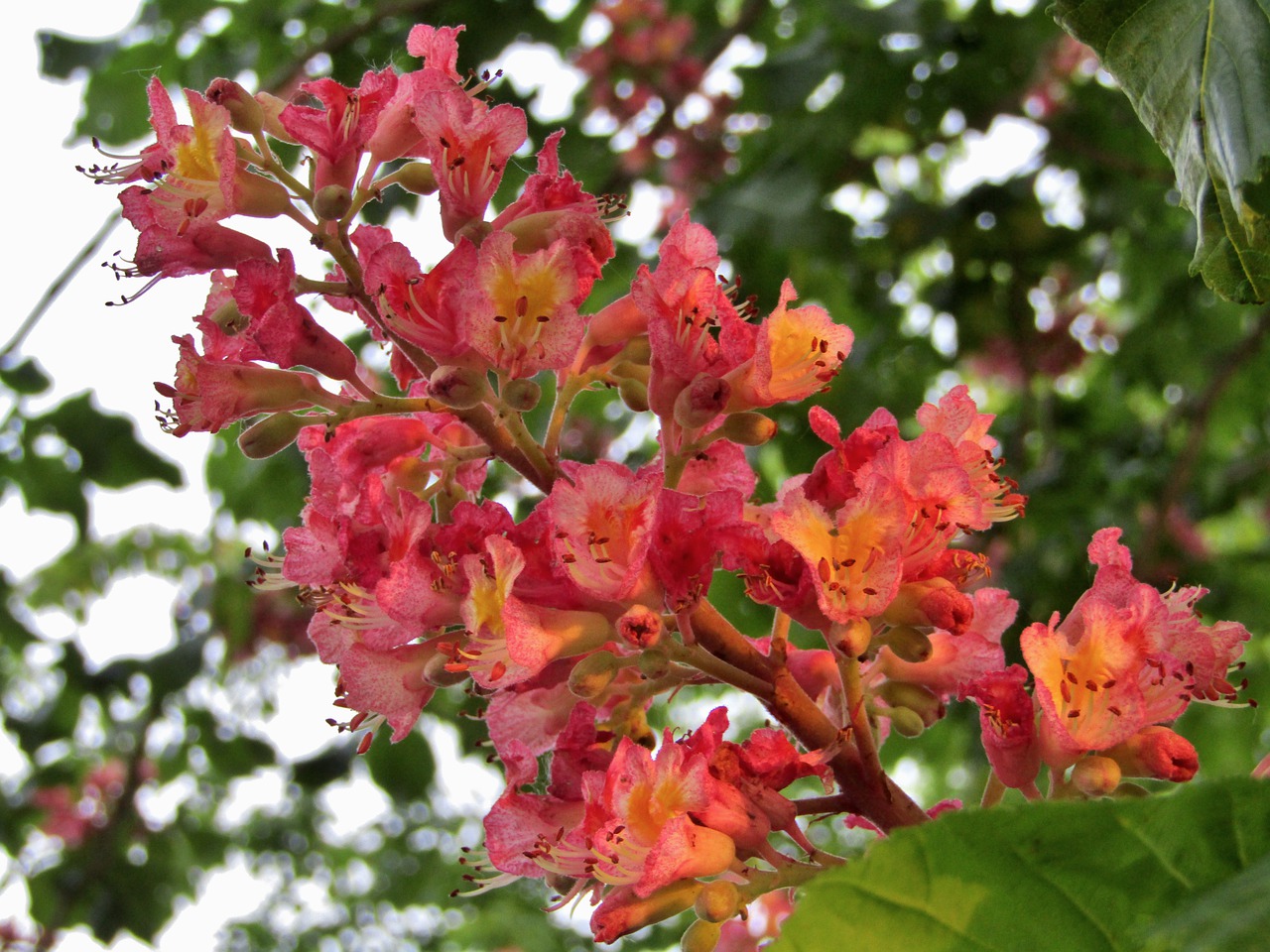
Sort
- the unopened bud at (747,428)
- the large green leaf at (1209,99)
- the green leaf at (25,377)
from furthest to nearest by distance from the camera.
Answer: the green leaf at (25,377), the unopened bud at (747,428), the large green leaf at (1209,99)

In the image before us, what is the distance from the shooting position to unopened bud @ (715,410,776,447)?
1.17 meters

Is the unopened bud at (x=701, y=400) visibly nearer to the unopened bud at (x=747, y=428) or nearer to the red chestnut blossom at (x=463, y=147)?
the unopened bud at (x=747, y=428)

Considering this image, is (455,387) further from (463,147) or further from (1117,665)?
(1117,665)

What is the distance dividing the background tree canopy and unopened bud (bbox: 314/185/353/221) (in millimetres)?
1392

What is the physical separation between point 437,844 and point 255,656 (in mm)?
1869

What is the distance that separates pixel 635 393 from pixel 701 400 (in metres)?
0.14

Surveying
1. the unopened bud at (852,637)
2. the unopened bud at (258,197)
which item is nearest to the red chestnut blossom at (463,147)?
the unopened bud at (258,197)

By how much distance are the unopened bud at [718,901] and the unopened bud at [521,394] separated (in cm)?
46

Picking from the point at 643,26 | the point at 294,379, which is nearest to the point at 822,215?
the point at 643,26

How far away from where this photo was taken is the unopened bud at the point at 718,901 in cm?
101

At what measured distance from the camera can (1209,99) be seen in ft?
3.30

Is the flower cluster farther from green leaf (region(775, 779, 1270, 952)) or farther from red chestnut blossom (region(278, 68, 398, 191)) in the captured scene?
green leaf (region(775, 779, 1270, 952))

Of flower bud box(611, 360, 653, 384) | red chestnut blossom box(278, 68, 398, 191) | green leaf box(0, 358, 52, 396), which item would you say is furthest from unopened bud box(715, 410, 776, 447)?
green leaf box(0, 358, 52, 396)

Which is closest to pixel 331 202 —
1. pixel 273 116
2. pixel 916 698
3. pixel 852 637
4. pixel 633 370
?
pixel 273 116
